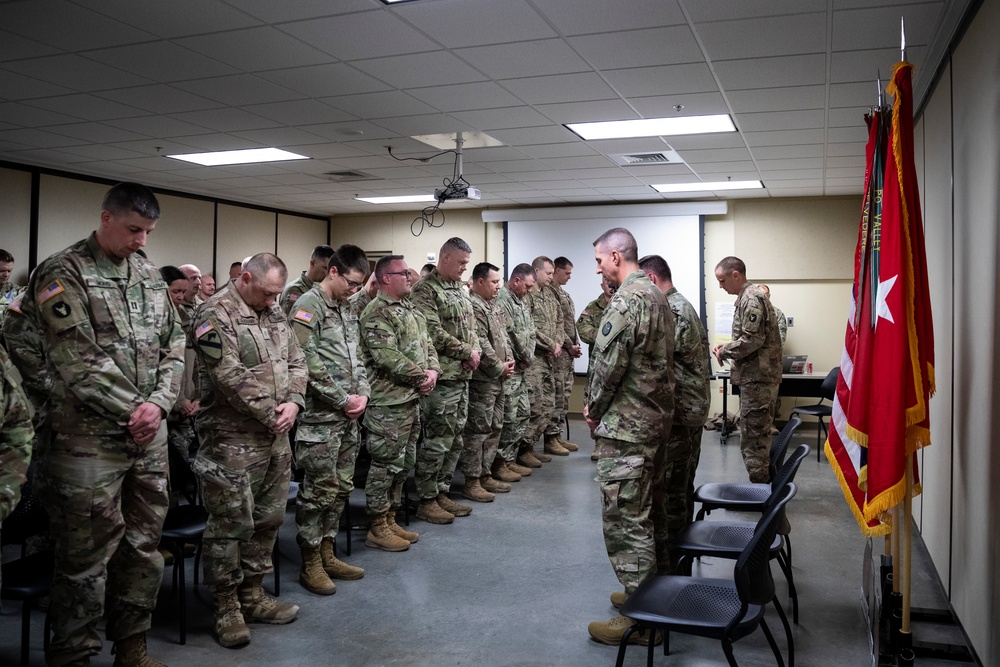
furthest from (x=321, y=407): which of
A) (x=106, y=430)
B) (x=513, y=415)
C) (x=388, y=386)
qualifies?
(x=513, y=415)

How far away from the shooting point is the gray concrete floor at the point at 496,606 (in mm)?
3170

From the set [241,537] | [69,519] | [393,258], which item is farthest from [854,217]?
[69,519]

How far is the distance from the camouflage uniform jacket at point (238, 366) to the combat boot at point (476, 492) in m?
2.60

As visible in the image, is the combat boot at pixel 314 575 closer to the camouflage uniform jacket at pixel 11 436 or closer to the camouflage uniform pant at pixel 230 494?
the camouflage uniform pant at pixel 230 494

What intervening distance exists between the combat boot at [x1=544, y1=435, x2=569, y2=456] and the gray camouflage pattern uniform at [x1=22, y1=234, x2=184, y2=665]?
203 inches

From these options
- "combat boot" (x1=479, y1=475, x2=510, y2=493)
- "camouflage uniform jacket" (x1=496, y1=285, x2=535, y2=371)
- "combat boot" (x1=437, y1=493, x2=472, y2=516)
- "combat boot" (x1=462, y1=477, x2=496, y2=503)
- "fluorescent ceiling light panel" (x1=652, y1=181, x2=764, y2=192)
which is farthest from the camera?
"fluorescent ceiling light panel" (x1=652, y1=181, x2=764, y2=192)

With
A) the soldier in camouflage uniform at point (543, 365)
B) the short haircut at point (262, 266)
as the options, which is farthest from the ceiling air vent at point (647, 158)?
the short haircut at point (262, 266)

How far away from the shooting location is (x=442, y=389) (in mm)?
5184

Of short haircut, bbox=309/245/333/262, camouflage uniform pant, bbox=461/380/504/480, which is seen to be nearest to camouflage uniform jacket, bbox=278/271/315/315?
short haircut, bbox=309/245/333/262

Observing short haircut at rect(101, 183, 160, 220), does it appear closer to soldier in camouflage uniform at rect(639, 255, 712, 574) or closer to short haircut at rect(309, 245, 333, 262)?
soldier in camouflage uniform at rect(639, 255, 712, 574)

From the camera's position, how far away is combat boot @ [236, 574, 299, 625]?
3465 mm

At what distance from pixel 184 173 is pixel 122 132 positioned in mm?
1950

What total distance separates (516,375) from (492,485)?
1026mm

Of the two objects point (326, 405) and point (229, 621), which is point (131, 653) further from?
point (326, 405)
